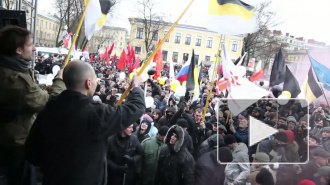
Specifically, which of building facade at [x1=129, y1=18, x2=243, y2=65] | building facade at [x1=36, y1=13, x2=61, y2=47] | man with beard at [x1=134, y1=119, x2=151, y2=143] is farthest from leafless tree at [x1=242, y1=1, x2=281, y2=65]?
building facade at [x1=36, y1=13, x2=61, y2=47]

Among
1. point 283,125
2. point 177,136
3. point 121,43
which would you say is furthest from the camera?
point 121,43

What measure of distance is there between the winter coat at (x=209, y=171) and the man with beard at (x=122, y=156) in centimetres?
80

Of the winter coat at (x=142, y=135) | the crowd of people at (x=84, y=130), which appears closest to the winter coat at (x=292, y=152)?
the crowd of people at (x=84, y=130)

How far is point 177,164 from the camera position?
12.3ft

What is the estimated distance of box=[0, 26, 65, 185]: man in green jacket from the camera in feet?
7.08

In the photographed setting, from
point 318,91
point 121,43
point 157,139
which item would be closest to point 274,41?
point 318,91

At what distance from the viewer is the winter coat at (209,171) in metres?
3.23

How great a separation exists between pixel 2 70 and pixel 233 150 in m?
1.71

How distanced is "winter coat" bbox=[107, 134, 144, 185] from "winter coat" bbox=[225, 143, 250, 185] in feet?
4.13

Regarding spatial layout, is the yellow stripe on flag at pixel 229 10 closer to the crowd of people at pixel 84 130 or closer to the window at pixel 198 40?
the crowd of people at pixel 84 130

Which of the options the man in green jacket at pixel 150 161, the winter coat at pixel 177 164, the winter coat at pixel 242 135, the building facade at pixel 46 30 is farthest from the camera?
the building facade at pixel 46 30

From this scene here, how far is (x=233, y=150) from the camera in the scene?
2031 mm

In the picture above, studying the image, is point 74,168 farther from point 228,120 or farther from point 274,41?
point 274,41

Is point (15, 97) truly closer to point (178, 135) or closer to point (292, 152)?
point (292, 152)
